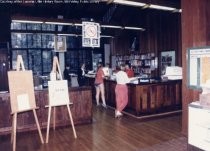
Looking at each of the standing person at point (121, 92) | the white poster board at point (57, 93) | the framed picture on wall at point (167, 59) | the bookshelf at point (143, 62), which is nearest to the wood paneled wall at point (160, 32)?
the framed picture on wall at point (167, 59)

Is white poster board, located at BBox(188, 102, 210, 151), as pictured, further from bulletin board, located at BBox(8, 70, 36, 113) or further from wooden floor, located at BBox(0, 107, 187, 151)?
bulletin board, located at BBox(8, 70, 36, 113)

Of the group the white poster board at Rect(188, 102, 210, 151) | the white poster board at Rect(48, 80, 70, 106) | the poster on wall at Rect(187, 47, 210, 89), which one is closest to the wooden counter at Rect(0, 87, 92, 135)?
the white poster board at Rect(48, 80, 70, 106)

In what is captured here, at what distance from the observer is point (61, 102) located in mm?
5633

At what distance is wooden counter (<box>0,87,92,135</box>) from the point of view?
5941 mm

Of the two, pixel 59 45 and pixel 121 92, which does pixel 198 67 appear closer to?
pixel 121 92

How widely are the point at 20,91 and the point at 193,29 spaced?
389cm

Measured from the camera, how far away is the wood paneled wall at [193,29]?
4.96 metres

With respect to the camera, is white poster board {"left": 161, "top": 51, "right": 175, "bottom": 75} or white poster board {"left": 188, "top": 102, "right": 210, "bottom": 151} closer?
white poster board {"left": 188, "top": 102, "right": 210, "bottom": 151}

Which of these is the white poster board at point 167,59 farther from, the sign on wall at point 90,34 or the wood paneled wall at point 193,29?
the wood paneled wall at point 193,29

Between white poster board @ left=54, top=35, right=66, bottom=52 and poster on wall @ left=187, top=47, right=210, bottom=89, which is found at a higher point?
white poster board @ left=54, top=35, right=66, bottom=52

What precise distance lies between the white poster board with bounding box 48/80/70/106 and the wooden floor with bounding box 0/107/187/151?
2.77 ft

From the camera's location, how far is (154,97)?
770cm

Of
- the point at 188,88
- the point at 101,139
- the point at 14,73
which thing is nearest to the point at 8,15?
the point at 14,73

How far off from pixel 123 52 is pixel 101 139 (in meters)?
10.7
